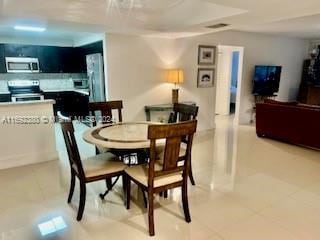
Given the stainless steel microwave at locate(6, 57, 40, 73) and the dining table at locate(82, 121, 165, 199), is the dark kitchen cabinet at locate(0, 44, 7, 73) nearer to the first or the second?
the stainless steel microwave at locate(6, 57, 40, 73)

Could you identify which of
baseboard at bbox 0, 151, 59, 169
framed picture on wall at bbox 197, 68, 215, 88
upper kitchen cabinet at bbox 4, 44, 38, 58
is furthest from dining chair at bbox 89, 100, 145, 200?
upper kitchen cabinet at bbox 4, 44, 38, 58

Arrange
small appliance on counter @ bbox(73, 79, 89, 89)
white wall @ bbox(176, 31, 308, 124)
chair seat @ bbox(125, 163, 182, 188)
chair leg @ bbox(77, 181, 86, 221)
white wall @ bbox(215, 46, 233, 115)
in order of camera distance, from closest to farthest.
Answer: chair seat @ bbox(125, 163, 182, 188)
chair leg @ bbox(77, 181, 86, 221)
white wall @ bbox(176, 31, 308, 124)
small appliance on counter @ bbox(73, 79, 89, 89)
white wall @ bbox(215, 46, 233, 115)

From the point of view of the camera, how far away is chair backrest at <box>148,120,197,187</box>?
1937mm

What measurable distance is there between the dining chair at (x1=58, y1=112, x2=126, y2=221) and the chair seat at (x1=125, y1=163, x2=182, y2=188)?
152 mm

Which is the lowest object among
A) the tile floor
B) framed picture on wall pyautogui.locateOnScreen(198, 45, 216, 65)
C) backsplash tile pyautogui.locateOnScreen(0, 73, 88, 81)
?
the tile floor

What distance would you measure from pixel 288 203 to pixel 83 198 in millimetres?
2201

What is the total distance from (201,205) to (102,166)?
3.78ft

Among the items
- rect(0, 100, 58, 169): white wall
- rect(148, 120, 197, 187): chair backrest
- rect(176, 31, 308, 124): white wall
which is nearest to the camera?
rect(148, 120, 197, 187): chair backrest

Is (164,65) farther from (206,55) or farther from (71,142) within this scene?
(71,142)

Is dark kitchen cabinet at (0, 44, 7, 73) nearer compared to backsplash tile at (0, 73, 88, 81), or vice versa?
dark kitchen cabinet at (0, 44, 7, 73)

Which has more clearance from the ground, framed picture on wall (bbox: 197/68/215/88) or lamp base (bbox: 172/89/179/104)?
framed picture on wall (bbox: 197/68/215/88)

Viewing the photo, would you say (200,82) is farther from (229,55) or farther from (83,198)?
(83,198)

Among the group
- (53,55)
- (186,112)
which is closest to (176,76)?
(186,112)

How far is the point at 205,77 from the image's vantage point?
5777 millimetres
